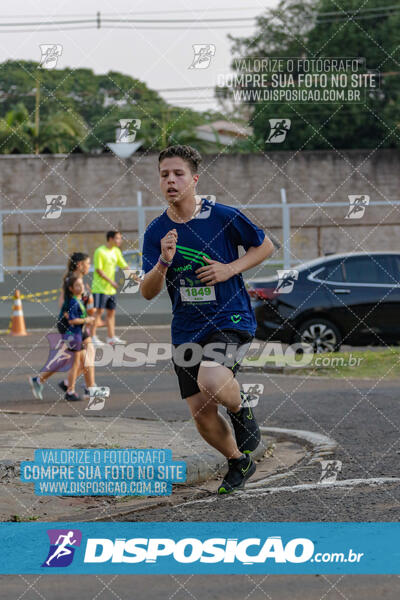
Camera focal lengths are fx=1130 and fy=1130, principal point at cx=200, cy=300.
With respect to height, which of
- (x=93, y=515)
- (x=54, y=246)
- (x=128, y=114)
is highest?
(x=128, y=114)

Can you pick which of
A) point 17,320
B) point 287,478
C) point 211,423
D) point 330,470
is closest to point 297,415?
point 330,470

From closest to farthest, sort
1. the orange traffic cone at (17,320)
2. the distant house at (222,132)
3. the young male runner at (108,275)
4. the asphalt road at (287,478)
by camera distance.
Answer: the asphalt road at (287,478) → the young male runner at (108,275) → the orange traffic cone at (17,320) → the distant house at (222,132)

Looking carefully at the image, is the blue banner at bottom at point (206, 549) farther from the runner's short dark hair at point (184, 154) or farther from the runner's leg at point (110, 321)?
the runner's leg at point (110, 321)

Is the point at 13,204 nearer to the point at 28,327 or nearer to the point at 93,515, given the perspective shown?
the point at 28,327

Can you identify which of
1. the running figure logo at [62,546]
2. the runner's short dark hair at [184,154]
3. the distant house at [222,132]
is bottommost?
the running figure logo at [62,546]

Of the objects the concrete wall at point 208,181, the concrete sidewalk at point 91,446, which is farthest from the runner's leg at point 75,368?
the concrete wall at point 208,181

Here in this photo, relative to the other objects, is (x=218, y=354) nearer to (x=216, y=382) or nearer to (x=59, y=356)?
(x=216, y=382)

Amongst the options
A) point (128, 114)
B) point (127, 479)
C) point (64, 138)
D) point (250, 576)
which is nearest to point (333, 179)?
point (64, 138)

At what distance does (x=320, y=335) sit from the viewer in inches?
621

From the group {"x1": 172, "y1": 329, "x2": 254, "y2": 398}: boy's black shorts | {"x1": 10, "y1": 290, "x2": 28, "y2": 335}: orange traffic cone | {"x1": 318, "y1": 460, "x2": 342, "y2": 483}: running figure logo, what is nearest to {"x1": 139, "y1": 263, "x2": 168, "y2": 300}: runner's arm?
{"x1": 172, "y1": 329, "x2": 254, "y2": 398}: boy's black shorts

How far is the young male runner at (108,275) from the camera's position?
16750 mm

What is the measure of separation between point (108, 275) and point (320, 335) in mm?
3350

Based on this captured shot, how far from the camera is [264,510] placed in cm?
625

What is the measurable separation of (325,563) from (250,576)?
1.25ft
